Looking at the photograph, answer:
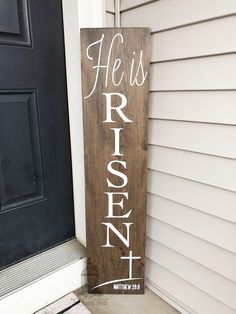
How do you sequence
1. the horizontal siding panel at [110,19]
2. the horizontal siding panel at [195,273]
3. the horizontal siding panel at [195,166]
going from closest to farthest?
the horizontal siding panel at [195,166] < the horizontal siding panel at [195,273] < the horizontal siding panel at [110,19]

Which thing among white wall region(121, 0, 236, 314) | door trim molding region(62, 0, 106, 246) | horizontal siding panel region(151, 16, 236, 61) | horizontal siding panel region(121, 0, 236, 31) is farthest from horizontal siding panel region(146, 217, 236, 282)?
horizontal siding panel region(121, 0, 236, 31)

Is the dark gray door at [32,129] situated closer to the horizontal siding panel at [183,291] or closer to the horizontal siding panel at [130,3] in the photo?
the horizontal siding panel at [130,3]

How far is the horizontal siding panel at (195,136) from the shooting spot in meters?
1.01

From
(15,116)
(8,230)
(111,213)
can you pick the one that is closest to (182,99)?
(111,213)

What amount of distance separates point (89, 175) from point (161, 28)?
735 millimetres

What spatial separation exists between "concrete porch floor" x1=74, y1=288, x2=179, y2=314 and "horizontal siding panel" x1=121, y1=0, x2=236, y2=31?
1.37 m

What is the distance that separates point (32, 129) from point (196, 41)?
32.7 inches

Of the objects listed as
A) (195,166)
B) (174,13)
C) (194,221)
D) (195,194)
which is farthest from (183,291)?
(174,13)

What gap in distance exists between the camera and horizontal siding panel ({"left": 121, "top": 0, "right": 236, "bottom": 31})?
0.93 meters

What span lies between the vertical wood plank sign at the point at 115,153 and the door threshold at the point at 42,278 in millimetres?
110

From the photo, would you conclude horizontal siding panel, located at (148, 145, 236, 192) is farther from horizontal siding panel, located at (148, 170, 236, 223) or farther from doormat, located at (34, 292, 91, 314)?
doormat, located at (34, 292, 91, 314)

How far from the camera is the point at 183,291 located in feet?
4.39

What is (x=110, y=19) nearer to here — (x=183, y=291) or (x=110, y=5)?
(x=110, y=5)

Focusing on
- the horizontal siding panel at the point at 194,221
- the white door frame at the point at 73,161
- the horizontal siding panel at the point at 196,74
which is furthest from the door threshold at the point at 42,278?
the horizontal siding panel at the point at 196,74
